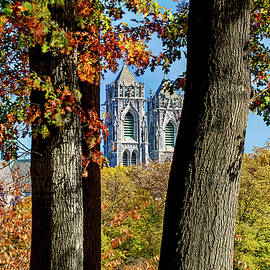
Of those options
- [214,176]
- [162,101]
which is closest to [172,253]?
[214,176]

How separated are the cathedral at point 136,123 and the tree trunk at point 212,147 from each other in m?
58.8

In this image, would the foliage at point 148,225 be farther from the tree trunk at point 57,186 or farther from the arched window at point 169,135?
the arched window at point 169,135

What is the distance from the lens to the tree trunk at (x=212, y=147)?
8.12ft

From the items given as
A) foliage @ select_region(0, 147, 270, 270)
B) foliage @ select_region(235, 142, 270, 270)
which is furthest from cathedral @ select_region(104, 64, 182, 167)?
foliage @ select_region(235, 142, 270, 270)

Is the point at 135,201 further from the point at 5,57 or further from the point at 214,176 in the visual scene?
the point at 214,176

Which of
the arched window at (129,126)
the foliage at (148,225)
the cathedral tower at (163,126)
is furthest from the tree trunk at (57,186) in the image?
the cathedral tower at (163,126)

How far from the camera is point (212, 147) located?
8.18 ft

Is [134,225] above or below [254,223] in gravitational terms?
below

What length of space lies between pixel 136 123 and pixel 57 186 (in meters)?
61.0

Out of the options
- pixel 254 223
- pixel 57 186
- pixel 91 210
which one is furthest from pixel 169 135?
pixel 57 186

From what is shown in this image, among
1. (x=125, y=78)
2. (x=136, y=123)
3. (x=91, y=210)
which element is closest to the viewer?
(x=91, y=210)

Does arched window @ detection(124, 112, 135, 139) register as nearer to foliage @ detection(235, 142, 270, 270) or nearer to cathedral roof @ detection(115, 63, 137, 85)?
cathedral roof @ detection(115, 63, 137, 85)

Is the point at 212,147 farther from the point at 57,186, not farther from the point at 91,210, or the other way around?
the point at 91,210

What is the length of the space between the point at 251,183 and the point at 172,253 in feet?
44.7
